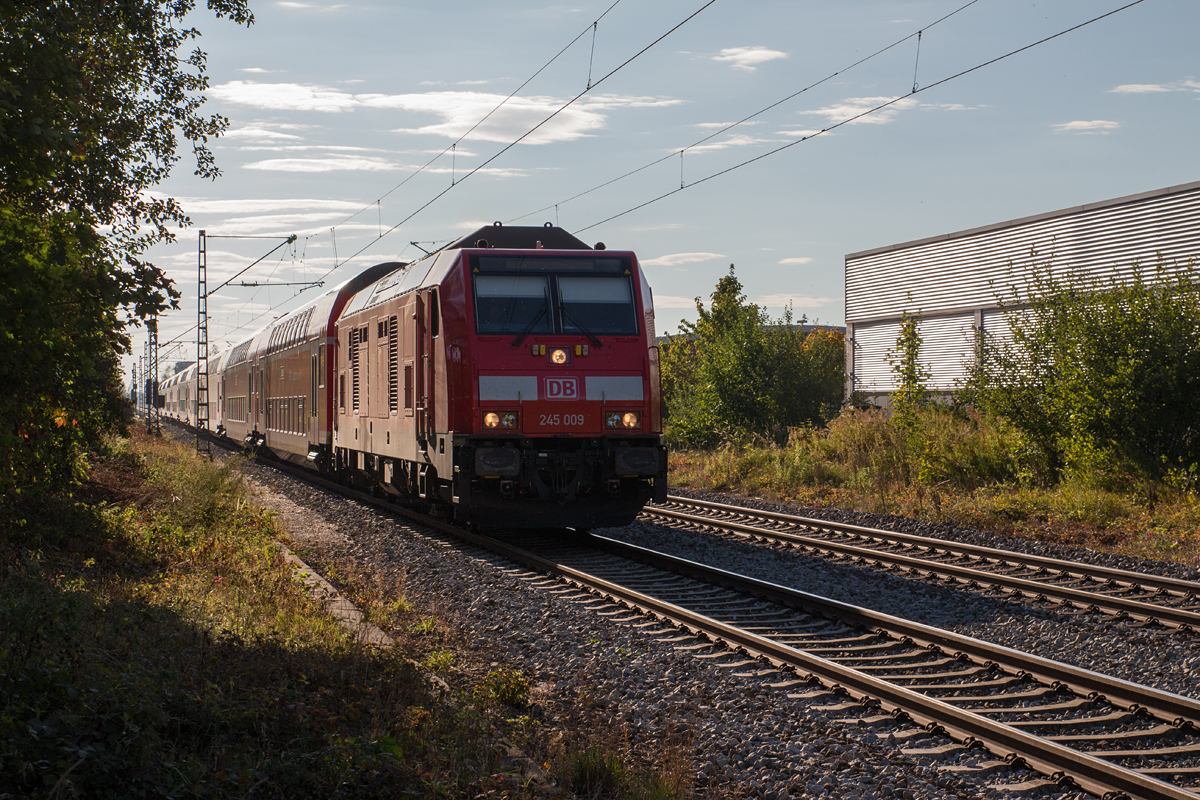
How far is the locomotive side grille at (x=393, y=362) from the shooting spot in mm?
13945

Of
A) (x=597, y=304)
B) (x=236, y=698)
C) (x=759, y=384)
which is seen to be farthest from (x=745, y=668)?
(x=759, y=384)

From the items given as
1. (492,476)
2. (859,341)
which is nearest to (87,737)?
(492,476)

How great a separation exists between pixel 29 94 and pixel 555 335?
6.46m

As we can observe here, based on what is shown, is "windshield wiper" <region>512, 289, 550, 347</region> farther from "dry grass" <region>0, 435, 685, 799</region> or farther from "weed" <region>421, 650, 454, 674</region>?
"weed" <region>421, 650, 454, 674</region>

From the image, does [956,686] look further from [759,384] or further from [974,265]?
[974,265]

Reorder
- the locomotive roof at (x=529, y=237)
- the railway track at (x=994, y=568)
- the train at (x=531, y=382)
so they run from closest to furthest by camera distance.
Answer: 1. the railway track at (x=994, y=568)
2. the train at (x=531, y=382)
3. the locomotive roof at (x=529, y=237)

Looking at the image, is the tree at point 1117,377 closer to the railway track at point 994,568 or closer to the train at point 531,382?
the railway track at point 994,568

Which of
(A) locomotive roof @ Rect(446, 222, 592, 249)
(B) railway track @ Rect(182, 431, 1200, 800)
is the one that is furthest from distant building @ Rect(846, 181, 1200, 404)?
(B) railway track @ Rect(182, 431, 1200, 800)

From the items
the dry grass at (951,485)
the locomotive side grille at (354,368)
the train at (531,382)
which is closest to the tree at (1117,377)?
the dry grass at (951,485)

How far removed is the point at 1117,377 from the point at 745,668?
9.99 meters

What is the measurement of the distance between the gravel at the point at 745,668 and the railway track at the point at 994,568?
1.27ft

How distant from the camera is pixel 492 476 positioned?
11.5 m

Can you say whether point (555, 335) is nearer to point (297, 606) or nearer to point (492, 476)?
point (492, 476)

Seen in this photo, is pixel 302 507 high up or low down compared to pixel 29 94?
down
